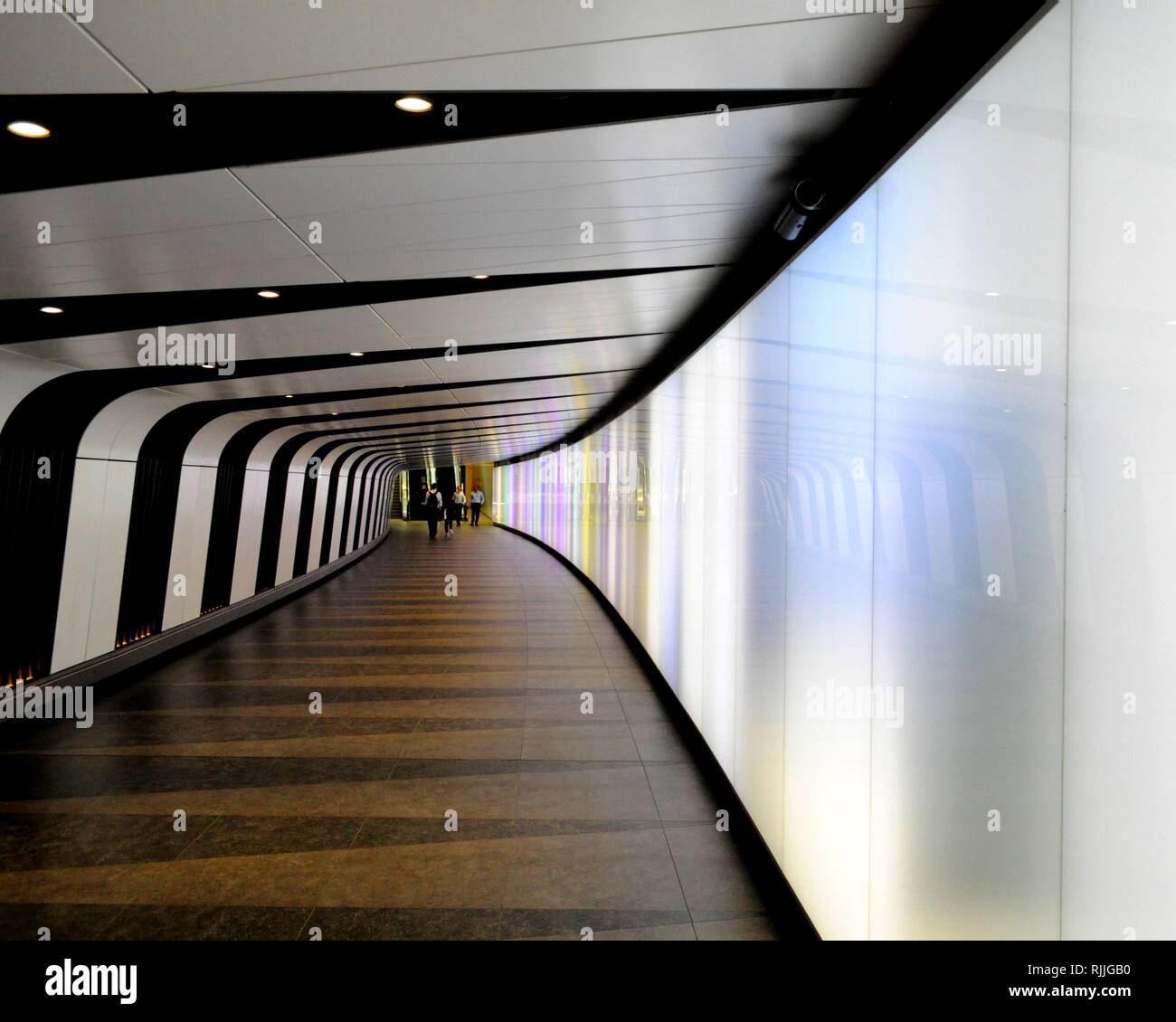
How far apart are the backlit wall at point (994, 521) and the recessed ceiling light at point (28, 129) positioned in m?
3.00

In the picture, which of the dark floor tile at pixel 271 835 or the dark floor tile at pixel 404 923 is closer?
the dark floor tile at pixel 404 923

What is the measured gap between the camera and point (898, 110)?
2947 millimetres

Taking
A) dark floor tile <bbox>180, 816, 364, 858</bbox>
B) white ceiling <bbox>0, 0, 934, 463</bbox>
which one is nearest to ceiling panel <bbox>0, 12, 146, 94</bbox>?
white ceiling <bbox>0, 0, 934, 463</bbox>

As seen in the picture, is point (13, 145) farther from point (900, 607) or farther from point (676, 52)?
point (900, 607)

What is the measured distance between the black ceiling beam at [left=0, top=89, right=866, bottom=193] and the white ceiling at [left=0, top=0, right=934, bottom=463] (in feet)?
0.24

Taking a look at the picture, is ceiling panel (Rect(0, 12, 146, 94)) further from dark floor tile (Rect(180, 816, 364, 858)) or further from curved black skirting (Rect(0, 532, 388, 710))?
curved black skirting (Rect(0, 532, 388, 710))

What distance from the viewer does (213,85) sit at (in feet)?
9.07

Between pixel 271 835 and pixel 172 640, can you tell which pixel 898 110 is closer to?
pixel 271 835

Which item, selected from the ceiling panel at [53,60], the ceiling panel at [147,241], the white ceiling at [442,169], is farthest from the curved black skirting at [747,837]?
the ceiling panel at [53,60]

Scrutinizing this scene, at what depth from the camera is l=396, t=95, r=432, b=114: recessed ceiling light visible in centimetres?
295

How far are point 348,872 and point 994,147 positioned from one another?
4.28 m

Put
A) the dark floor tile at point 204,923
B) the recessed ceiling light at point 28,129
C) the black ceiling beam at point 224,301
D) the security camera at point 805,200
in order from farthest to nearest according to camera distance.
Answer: the black ceiling beam at point 224,301 < the dark floor tile at point 204,923 < the security camera at point 805,200 < the recessed ceiling light at point 28,129

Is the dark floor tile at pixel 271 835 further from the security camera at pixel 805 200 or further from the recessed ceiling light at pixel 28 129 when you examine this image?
the security camera at pixel 805 200

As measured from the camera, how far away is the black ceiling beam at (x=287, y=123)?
2.96 metres
